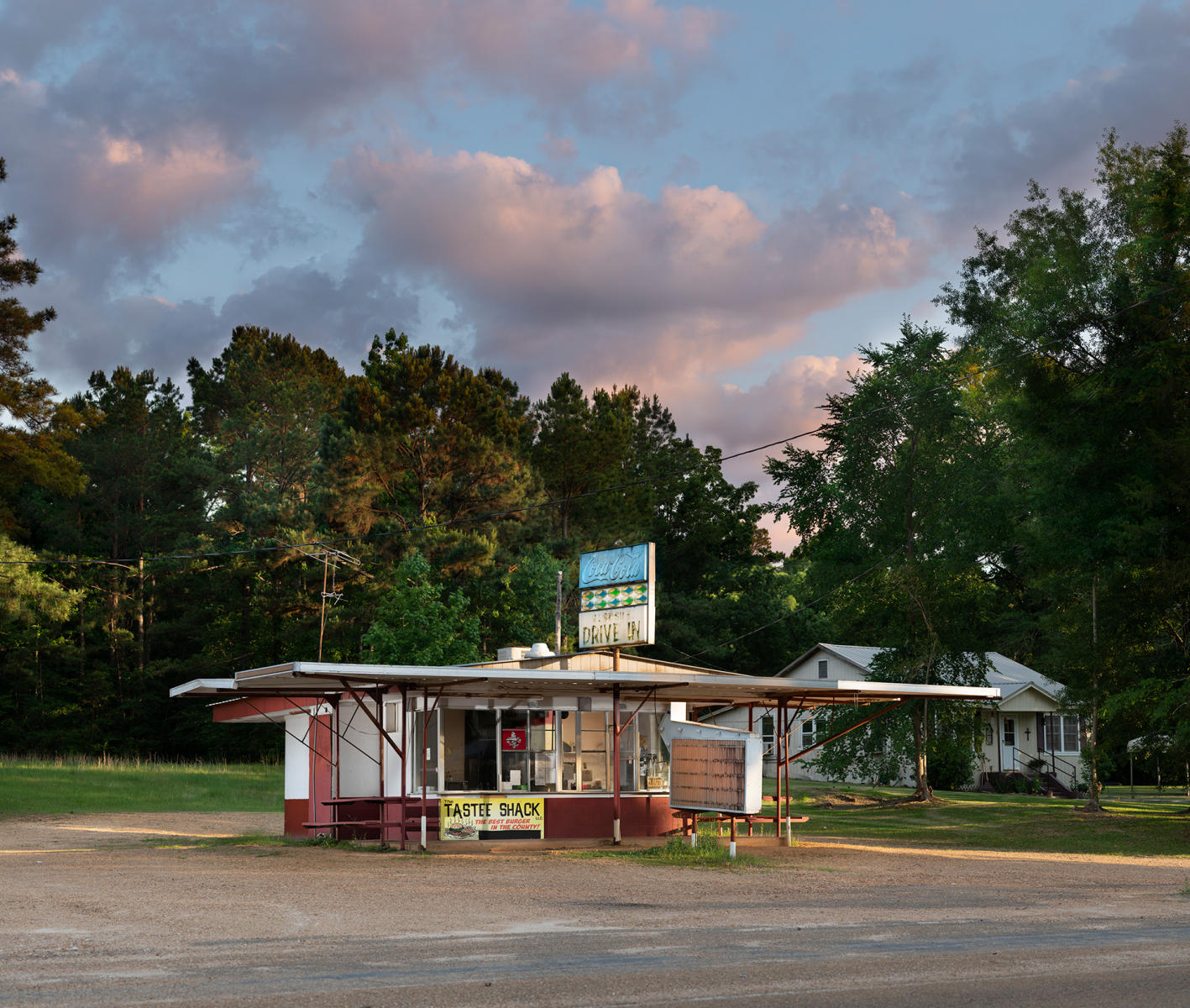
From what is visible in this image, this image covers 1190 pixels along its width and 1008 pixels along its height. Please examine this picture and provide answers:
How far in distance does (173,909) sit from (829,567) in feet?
95.8

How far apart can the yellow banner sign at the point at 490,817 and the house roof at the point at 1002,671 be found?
82.8 feet

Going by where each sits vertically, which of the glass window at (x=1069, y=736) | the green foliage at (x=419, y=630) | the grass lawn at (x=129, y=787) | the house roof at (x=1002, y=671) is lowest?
the grass lawn at (x=129, y=787)

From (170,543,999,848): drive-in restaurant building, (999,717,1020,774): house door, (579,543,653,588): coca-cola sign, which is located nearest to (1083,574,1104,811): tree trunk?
(170,543,999,848): drive-in restaurant building

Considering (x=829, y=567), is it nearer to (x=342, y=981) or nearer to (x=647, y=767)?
(x=647, y=767)

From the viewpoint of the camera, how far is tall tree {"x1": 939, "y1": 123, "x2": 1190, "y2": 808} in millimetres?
26109

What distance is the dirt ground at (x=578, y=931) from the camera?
8414 mm

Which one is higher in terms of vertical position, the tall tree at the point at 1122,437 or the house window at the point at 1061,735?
the tall tree at the point at 1122,437

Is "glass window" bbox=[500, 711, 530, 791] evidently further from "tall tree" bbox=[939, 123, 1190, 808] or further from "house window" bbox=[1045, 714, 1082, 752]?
"house window" bbox=[1045, 714, 1082, 752]

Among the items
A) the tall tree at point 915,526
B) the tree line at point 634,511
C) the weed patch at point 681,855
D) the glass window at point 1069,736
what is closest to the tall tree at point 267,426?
Result: the tree line at point 634,511

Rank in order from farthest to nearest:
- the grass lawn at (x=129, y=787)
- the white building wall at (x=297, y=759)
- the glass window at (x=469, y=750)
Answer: the grass lawn at (x=129, y=787), the white building wall at (x=297, y=759), the glass window at (x=469, y=750)

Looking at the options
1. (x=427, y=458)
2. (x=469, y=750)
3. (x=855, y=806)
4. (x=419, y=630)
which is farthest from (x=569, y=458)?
(x=469, y=750)

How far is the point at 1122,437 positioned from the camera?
27422 mm

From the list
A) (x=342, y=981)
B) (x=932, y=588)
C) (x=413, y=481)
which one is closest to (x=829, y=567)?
(x=932, y=588)

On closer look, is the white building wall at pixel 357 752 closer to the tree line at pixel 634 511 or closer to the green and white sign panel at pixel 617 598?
the green and white sign panel at pixel 617 598
